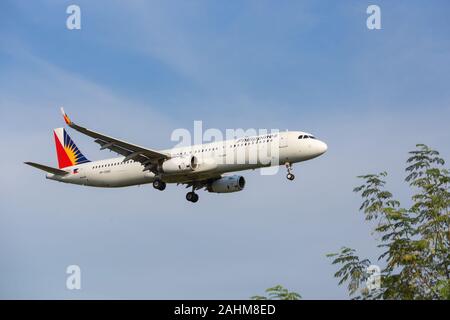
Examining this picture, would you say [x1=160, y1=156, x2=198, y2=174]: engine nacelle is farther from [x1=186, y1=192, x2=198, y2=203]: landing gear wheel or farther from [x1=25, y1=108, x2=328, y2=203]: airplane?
[x1=186, y1=192, x2=198, y2=203]: landing gear wheel

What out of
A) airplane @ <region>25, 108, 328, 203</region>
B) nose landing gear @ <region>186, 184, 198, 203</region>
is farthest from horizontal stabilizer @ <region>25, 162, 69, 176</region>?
nose landing gear @ <region>186, 184, 198, 203</region>

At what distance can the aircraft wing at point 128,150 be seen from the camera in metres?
58.0

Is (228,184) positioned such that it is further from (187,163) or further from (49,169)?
(49,169)

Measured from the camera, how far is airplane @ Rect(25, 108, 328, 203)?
5584 centimetres

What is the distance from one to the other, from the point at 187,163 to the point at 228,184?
303 inches

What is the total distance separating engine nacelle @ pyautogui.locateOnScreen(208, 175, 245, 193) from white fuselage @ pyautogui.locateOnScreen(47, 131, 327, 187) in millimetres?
4428

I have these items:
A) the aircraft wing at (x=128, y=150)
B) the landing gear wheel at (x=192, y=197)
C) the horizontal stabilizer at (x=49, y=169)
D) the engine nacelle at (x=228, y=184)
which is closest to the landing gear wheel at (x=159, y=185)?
the aircraft wing at (x=128, y=150)

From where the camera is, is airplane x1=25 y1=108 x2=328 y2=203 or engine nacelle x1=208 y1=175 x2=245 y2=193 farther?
engine nacelle x1=208 y1=175 x2=245 y2=193

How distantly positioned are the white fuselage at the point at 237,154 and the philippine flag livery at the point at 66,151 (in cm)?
875
